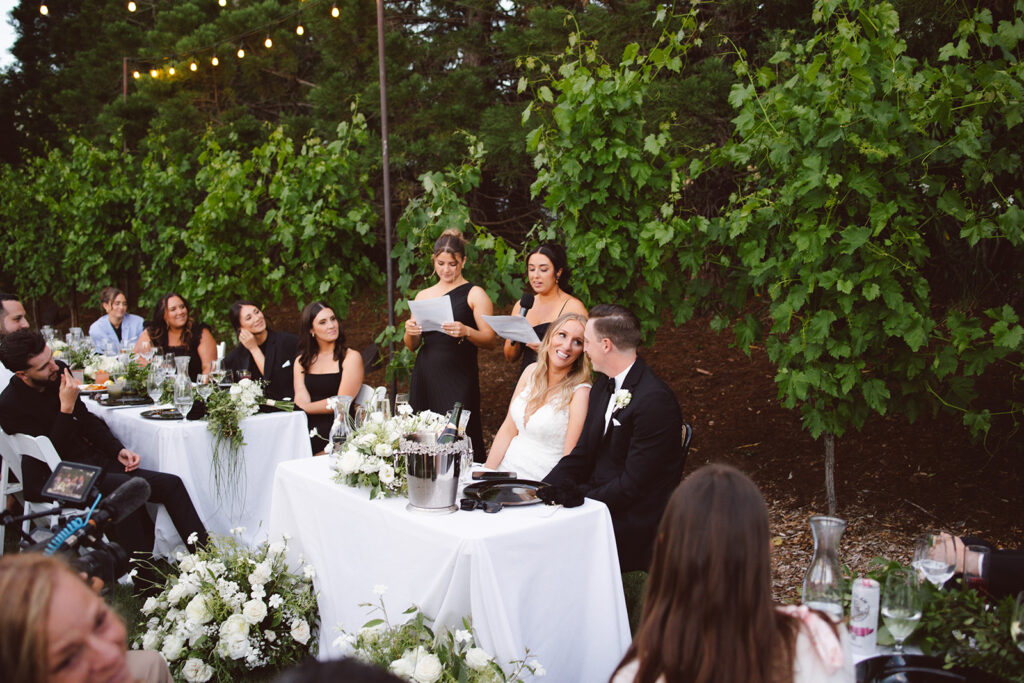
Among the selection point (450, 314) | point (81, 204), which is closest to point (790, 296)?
point (450, 314)

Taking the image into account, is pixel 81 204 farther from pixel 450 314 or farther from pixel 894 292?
pixel 894 292

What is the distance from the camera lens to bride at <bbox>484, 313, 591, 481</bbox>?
3.52m

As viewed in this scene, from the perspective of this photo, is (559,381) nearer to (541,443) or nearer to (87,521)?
(541,443)

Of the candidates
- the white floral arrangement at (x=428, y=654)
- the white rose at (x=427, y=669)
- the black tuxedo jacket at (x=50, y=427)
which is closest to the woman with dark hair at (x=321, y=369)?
the black tuxedo jacket at (x=50, y=427)

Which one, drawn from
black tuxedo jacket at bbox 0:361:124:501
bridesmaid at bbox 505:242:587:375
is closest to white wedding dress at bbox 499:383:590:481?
bridesmaid at bbox 505:242:587:375

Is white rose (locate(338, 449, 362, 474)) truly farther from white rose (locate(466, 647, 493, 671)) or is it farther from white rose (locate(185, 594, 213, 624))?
white rose (locate(466, 647, 493, 671))

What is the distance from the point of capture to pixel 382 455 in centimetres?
282

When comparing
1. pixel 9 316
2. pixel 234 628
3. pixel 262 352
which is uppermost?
pixel 9 316

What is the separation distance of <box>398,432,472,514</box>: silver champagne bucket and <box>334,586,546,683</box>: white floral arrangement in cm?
32

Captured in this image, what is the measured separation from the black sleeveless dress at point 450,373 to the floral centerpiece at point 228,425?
1027 mm

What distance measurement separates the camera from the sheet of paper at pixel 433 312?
4.53 m

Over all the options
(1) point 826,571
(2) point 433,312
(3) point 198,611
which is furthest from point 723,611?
(2) point 433,312

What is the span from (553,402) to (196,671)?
1.77m

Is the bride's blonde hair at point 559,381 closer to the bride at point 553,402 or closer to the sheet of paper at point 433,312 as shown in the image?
the bride at point 553,402
